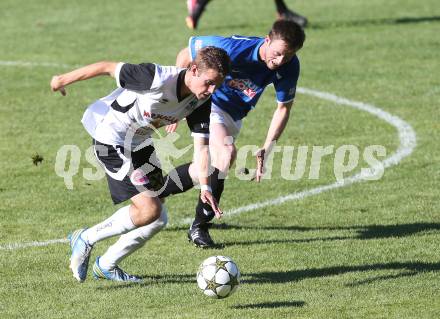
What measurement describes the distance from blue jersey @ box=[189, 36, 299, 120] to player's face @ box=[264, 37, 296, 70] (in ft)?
1.05

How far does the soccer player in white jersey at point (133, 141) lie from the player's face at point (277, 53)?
0.93 meters

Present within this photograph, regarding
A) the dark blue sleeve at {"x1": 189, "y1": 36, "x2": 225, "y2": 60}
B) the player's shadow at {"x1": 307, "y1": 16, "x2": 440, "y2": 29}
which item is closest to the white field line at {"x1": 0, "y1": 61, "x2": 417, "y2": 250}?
the dark blue sleeve at {"x1": 189, "y1": 36, "x2": 225, "y2": 60}

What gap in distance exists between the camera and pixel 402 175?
11328mm

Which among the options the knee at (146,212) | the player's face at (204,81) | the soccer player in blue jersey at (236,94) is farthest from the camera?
the soccer player in blue jersey at (236,94)

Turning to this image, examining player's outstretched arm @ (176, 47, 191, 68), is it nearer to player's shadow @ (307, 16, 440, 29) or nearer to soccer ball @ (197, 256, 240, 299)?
soccer ball @ (197, 256, 240, 299)

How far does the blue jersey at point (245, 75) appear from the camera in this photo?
30.3ft

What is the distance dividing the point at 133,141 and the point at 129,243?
818mm

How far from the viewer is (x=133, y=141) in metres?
8.22

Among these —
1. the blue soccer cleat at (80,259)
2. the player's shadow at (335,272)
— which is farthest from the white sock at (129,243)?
the player's shadow at (335,272)

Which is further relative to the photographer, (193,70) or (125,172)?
(125,172)

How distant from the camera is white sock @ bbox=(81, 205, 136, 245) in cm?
811

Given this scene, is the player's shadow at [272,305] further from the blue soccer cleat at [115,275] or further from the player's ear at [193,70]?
the player's ear at [193,70]

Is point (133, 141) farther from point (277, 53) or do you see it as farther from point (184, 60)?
point (277, 53)

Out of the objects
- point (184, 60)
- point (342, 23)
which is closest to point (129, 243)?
point (184, 60)
